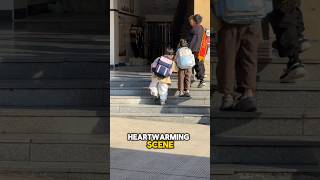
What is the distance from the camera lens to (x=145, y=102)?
11.9ft

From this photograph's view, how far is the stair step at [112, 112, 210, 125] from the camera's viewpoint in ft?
12.0

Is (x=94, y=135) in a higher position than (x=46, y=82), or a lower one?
lower

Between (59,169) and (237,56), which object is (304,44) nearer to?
(237,56)

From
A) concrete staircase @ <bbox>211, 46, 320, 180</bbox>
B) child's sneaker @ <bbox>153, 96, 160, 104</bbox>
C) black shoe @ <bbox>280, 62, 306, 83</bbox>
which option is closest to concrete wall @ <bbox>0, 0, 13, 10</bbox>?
child's sneaker @ <bbox>153, 96, 160, 104</bbox>

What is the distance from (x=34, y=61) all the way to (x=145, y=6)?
1.17 meters

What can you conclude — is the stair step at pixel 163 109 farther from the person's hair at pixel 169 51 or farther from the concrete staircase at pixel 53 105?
the concrete staircase at pixel 53 105

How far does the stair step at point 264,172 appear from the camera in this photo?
3.98 meters

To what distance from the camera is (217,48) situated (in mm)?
3746

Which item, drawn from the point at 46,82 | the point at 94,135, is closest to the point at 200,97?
the point at 94,135

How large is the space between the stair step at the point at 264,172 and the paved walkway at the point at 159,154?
0.16 m

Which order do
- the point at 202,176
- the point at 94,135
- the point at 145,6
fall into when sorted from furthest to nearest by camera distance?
the point at 94,135 < the point at 202,176 < the point at 145,6

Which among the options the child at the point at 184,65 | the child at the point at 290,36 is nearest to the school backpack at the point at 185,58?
the child at the point at 184,65

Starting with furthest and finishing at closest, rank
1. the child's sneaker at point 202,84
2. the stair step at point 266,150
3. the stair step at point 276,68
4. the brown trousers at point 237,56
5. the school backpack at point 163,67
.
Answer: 1. the stair step at point 266,150
2. the stair step at point 276,68
3. the brown trousers at point 237,56
4. the child's sneaker at point 202,84
5. the school backpack at point 163,67

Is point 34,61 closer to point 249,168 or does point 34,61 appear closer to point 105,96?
point 105,96
